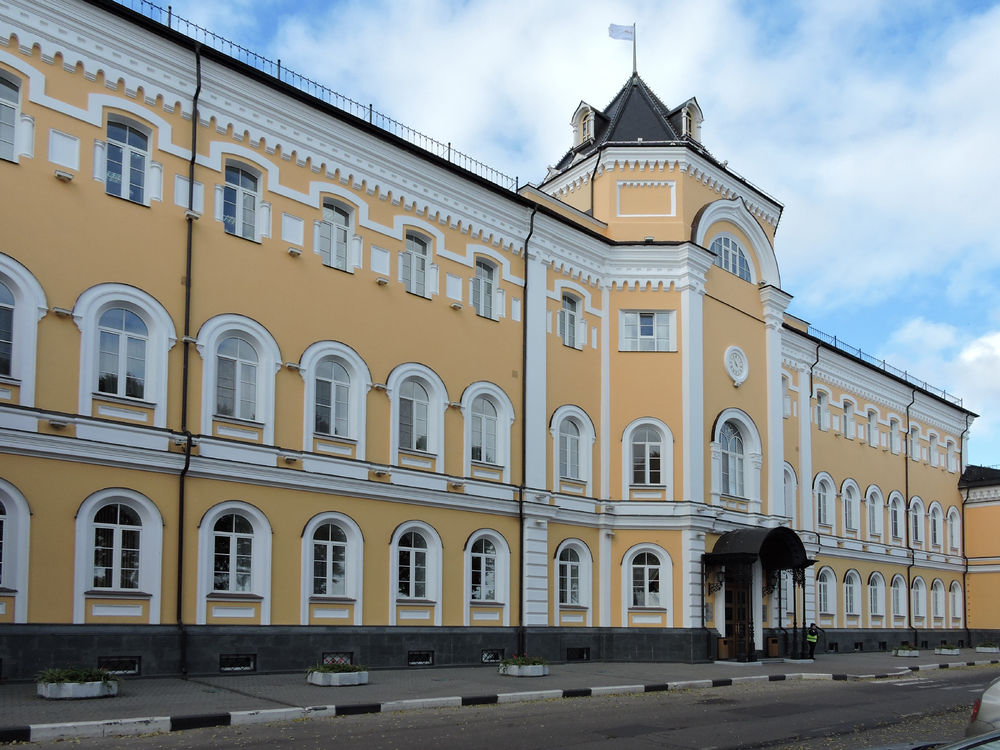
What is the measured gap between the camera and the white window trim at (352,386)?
68.3 feet

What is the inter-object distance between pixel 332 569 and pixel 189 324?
6.03 meters

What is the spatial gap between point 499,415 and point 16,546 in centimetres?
1240

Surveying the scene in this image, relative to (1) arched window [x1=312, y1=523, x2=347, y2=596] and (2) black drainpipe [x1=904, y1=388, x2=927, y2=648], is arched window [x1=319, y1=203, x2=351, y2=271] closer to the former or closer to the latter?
(1) arched window [x1=312, y1=523, x2=347, y2=596]

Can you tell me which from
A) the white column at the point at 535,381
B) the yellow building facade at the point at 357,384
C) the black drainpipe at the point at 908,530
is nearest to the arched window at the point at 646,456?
the yellow building facade at the point at 357,384

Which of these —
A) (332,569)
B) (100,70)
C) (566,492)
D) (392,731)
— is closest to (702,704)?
(392,731)

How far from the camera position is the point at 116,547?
57.1 feet

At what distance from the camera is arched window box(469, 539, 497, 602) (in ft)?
78.9

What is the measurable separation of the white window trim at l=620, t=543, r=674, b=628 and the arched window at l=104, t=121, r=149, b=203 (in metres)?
16.3

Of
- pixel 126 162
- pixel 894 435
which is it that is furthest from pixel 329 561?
pixel 894 435

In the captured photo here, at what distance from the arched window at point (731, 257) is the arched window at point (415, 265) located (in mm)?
10630

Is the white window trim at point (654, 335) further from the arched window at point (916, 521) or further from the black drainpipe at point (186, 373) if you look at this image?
the arched window at point (916, 521)

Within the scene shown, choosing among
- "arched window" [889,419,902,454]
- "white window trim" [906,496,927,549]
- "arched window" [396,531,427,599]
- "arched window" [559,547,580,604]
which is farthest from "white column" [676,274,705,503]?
"white window trim" [906,496,927,549]

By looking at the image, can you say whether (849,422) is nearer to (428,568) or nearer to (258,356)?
(428,568)

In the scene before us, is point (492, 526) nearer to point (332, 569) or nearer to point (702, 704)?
point (332, 569)
